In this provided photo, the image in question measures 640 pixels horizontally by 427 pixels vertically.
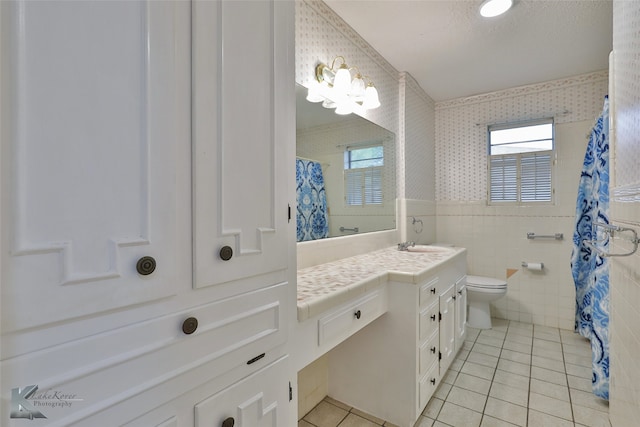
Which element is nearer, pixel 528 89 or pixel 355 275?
pixel 355 275

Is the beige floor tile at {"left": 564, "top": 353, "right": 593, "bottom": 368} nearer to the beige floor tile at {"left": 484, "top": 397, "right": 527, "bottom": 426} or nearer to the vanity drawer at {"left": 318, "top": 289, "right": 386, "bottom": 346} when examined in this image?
the beige floor tile at {"left": 484, "top": 397, "right": 527, "bottom": 426}

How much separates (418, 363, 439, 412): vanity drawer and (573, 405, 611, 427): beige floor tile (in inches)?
29.7

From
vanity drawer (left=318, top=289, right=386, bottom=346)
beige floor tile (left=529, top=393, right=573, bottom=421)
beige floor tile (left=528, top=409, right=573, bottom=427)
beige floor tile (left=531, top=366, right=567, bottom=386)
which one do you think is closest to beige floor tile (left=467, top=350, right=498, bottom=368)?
beige floor tile (left=531, top=366, right=567, bottom=386)

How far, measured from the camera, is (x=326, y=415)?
175 centimetres

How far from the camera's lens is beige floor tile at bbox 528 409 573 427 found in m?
1.64

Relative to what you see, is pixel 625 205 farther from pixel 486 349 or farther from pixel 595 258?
pixel 486 349

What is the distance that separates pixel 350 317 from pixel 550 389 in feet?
5.47

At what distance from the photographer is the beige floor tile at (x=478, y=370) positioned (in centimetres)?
211

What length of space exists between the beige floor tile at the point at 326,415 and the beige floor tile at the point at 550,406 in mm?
1138

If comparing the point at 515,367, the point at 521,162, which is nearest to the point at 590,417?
the point at 515,367

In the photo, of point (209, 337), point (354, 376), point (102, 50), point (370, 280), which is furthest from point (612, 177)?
point (102, 50)

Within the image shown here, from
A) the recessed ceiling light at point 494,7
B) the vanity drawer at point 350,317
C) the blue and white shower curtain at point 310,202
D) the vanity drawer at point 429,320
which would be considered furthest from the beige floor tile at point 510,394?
the recessed ceiling light at point 494,7

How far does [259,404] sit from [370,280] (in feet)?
2.47

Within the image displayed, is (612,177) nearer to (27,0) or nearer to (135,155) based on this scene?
(135,155)
